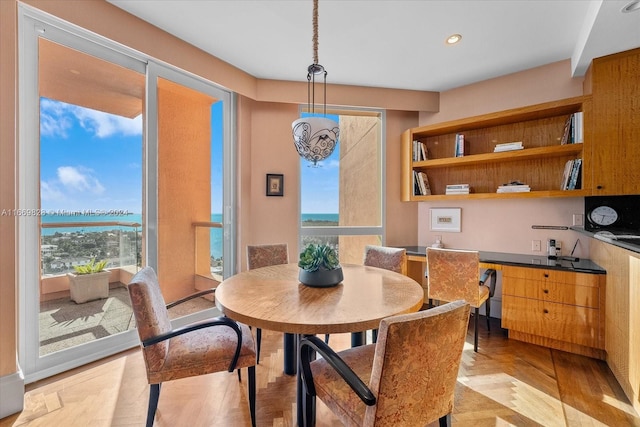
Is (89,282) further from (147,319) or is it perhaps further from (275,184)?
(275,184)

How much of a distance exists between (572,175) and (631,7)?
1286 mm

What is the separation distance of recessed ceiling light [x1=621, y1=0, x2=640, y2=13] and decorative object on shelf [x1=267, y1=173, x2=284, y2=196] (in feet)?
9.94

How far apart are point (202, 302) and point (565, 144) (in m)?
3.84

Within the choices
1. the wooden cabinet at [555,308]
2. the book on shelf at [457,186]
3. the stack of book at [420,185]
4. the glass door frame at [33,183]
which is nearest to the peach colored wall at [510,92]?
the stack of book at [420,185]

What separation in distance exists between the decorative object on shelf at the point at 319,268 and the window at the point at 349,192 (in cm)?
185

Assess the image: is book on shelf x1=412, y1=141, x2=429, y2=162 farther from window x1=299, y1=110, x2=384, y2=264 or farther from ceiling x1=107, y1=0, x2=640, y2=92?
ceiling x1=107, y1=0, x2=640, y2=92

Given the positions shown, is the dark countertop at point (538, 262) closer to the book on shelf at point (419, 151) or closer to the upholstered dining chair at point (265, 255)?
the book on shelf at point (419, 151)

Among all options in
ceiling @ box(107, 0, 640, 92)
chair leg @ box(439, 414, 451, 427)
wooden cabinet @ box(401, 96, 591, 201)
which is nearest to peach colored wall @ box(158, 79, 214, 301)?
ceiling @ box(107, 0, 640, 92)

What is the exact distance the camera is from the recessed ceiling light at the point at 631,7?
6.05 ft

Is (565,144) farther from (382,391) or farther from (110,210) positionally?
A: (110,210)

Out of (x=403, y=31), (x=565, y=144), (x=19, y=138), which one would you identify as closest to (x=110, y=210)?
(x=19, y=138)

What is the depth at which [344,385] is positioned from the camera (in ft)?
4.24

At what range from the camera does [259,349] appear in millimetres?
2492

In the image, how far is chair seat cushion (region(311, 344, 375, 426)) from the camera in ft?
3.87
